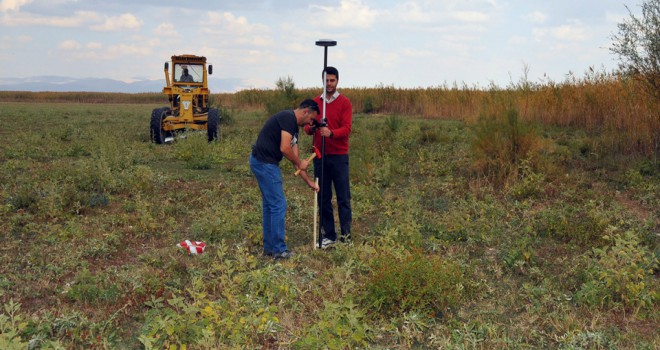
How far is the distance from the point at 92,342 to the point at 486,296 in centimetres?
355

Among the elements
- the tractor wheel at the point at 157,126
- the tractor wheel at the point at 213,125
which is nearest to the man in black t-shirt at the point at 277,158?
the tractor wheel at the point at 213,125

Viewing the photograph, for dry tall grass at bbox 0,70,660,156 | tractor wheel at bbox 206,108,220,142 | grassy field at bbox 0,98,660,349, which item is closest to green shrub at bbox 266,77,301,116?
dry tall grass at bbox 0,70,660,156

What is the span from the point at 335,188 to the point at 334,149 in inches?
20.3

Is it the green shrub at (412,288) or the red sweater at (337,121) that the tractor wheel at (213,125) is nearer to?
the red sweater at (337,121)

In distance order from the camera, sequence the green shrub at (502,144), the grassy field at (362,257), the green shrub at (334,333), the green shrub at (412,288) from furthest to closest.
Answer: the green shrub at (502,144) → the green shrub at (412,288) → the grassy field at (362,257) → the green shrub at (334,333)

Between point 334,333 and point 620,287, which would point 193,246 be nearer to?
point 334,333

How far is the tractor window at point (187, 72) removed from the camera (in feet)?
58.3

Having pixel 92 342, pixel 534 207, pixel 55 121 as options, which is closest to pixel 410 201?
pixel 534 207

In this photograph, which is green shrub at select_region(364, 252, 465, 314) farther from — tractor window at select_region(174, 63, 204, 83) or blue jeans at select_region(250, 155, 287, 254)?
tractor window at select_region(174, 63, 204, 83)

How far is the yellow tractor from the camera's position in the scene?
1641 centimetres

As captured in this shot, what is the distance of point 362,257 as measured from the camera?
6.14m

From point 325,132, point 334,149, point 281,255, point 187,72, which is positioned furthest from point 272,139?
point 187,72

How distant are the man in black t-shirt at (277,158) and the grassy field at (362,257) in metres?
0.37

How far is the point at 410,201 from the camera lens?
8367 mm
